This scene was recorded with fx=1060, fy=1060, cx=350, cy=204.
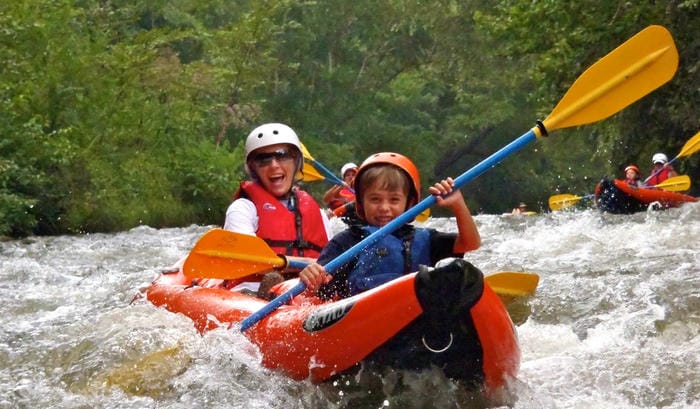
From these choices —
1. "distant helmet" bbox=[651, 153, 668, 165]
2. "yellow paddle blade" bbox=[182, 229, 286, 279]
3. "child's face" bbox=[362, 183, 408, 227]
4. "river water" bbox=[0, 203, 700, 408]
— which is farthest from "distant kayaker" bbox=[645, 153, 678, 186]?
"child's face" bbox=[362, 183, 408, 227]

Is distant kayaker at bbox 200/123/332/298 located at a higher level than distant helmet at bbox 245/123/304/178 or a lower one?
lower

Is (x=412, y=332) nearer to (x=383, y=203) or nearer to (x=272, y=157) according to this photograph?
(x=383, y=203)

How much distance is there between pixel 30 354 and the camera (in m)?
4.63

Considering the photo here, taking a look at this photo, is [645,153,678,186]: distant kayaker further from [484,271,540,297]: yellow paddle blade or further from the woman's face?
[484,271,540,297]: yellow paddle blade

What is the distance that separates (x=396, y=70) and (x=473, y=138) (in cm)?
336

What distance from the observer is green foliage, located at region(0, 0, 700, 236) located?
477 inches

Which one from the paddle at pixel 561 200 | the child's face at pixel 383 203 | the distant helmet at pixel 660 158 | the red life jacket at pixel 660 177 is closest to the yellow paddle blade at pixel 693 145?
the red life jacket at pixel 660 177

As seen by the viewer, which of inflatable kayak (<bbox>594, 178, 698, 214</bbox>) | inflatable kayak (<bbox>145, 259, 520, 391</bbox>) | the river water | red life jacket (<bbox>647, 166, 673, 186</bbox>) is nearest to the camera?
inflatable kayak (<bbox>145, 259, 520, 391</bbox>)

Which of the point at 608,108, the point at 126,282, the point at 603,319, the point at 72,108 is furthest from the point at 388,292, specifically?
the point at 72,108

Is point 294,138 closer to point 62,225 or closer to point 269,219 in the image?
point 269,219

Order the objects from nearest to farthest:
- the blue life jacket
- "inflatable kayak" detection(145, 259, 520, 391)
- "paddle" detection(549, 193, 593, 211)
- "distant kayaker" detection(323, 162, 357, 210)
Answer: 1. "inflatable kayak" detection(145, 259, 520, 391)
2. the blue life jacket
3. "distant kayaker" detection(323, 162, 357, 210)
4. "paddle" detection(549, 193, 593, 211)

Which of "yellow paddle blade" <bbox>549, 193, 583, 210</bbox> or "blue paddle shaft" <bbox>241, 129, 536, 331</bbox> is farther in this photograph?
"yellow paddle blade" <bbox>549, 193, 583, 210</bbox>

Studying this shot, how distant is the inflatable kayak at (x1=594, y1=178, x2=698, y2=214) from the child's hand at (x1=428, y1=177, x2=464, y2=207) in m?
8.06

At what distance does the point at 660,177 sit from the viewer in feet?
40.9
